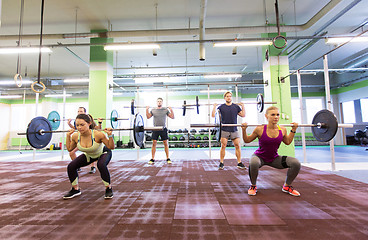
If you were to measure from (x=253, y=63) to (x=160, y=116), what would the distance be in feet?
21.4

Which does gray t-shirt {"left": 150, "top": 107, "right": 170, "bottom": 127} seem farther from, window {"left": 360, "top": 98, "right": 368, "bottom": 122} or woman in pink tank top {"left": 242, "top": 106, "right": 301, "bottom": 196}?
window {"left": 360, "top": 98, "right": 368, "bottom": 122}

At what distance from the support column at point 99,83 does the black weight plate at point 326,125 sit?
209 inches

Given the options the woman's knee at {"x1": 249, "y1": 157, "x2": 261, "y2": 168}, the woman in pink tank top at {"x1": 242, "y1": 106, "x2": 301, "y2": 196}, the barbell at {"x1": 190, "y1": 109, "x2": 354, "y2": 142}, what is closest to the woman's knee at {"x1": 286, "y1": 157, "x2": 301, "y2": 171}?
the woman in pink tank top at {"x1": 242, "y1": 106, "x2": 301, "y2": 196}

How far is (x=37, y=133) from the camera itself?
8.41ft

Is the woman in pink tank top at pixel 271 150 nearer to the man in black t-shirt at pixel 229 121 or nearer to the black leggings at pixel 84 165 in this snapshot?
the man in black t-shirt at pixel 229 121

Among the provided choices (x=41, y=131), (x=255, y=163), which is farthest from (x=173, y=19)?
(x=255, y=163)

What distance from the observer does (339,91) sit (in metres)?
10.3

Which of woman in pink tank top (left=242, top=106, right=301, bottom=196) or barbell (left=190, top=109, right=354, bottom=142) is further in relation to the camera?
barbell (left=190, top=109, right=354, bottom=142)

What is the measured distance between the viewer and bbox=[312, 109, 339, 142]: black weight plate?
83.7 inches

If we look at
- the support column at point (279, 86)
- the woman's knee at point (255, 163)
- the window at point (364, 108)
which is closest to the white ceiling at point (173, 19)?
the support column at point (279, 86)

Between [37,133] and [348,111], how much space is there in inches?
526

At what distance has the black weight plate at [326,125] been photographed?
2.13 metres

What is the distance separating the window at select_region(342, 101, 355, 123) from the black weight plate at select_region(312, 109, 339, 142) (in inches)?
403

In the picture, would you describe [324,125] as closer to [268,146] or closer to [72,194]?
[268,146]
